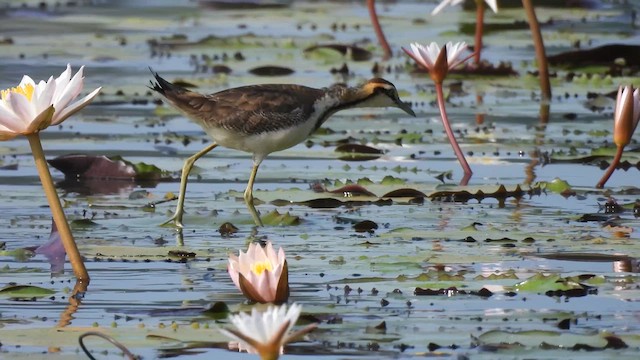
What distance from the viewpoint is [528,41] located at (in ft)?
57.3

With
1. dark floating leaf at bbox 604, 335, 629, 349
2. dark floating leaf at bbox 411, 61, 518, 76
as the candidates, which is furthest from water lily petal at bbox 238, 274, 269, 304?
dark floating leaf at bbox 411, 61, 518, 76

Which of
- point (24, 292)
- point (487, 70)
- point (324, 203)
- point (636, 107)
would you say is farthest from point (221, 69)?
point (24, 292)

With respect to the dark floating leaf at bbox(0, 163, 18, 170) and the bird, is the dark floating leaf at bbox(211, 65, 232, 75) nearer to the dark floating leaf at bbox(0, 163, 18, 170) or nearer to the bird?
the dark floating leaf at bbox(0, 163, 18, 170)

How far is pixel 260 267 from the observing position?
5977 mm

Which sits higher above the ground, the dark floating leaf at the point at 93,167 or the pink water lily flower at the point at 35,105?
the dark floating leaf at the point at 93,167

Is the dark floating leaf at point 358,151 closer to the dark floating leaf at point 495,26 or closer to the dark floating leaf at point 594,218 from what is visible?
the dark floating leaf at point 594,218

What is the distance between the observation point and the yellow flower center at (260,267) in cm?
595

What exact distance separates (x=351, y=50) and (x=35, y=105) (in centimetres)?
995

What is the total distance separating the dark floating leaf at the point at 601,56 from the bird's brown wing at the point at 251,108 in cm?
656

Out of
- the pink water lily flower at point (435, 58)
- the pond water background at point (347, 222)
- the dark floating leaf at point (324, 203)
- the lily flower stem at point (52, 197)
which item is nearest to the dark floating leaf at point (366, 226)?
the pond water background at point (347, 222)

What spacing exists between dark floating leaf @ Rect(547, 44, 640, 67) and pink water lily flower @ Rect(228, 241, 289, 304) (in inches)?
367

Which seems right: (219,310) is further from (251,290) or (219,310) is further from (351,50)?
(351,50)

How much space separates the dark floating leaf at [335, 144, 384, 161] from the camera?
10.5 m

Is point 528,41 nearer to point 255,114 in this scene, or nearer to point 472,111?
point 472,111
